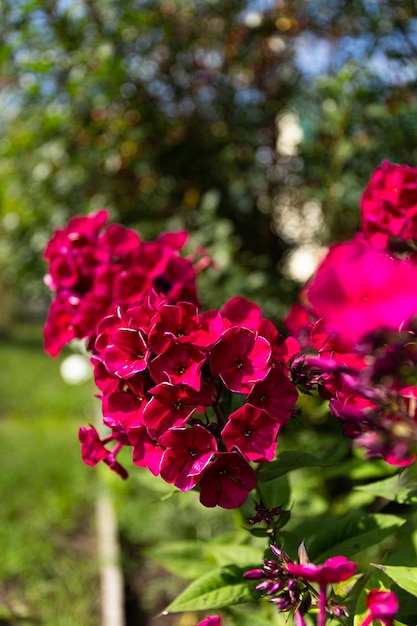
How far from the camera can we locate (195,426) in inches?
37.3

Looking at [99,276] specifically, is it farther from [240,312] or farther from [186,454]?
[186,454]

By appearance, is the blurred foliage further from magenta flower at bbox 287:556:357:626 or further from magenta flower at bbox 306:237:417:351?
magenta flower at bbox 306:237:417:351

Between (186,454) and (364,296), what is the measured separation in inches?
18.2

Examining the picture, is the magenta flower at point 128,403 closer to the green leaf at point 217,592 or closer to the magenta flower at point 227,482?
the magenta flower at point 227,482

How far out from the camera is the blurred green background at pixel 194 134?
234 cm

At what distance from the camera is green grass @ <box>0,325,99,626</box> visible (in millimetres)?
2777

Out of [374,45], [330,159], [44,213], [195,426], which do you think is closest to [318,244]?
[330,159]

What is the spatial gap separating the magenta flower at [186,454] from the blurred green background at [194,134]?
4.45ft

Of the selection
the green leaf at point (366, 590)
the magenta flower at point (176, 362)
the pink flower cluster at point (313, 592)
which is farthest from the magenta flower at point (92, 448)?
the green leaf at point (366, 590)

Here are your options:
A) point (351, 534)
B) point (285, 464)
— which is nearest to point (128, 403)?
point (285, 464)

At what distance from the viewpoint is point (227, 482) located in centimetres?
98

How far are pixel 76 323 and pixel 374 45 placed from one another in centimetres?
171

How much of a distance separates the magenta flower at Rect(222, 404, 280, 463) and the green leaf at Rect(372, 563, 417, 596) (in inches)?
8.5

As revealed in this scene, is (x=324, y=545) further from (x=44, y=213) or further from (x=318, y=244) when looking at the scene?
(x=44, y=213)
